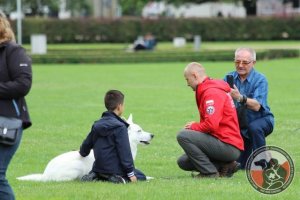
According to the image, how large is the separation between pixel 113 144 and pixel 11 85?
2.83 m

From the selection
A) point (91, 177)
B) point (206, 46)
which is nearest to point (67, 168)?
point (91, 177)

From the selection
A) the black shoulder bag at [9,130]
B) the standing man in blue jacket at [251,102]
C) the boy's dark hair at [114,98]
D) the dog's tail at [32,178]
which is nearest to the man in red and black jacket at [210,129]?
the standing man in blue jacket at [251,102]

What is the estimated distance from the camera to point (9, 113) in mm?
7133

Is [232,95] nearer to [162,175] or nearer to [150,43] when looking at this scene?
[162,175]

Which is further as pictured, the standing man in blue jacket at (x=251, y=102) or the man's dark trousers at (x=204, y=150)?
the standing man in blue jacket at (x=251, y=102)

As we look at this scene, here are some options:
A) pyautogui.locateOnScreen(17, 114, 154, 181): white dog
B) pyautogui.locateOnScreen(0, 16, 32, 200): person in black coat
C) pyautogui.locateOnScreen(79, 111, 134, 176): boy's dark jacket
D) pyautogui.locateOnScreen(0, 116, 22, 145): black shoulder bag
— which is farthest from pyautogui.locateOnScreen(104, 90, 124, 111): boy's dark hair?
pyautogui.locateOnScreen(0, 116, 22, 145): black shoulder bag

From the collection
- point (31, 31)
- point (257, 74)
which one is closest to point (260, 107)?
point (257, 74)

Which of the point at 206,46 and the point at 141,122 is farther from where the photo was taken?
the point at 206,46

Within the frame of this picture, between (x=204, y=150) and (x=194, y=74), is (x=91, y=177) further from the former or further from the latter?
(x=194, y=74)

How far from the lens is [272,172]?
28.5ft

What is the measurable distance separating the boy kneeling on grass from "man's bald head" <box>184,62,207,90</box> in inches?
32.3

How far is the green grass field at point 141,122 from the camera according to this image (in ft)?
29.0

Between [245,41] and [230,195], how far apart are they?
2365 inches

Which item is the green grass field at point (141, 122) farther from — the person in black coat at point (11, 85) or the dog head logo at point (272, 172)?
the person in black coat at point (11, 85)
